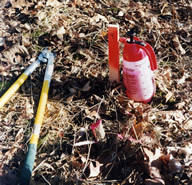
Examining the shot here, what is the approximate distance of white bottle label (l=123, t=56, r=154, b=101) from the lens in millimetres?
2102

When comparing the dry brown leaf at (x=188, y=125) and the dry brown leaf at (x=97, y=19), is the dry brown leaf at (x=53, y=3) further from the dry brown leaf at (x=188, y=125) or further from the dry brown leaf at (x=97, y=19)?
the dry brown leaf at (x=188, y=125)

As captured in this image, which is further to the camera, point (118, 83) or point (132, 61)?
point (118, 83)

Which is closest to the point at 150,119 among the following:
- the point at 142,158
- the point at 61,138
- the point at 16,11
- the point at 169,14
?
the point at 142,158

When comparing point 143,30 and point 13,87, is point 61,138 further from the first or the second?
point 143,30

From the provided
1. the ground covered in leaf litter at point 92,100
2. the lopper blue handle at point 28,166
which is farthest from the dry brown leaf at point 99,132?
the lopper blue handle at point 28,166

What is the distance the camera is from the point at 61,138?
2.20 metres

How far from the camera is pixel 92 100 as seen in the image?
2391mm

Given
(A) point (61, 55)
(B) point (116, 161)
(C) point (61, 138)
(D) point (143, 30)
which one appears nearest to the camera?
(B) point (116, 161)

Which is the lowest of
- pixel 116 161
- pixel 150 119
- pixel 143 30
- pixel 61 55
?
pixel 116 161

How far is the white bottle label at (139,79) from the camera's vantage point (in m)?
2.10

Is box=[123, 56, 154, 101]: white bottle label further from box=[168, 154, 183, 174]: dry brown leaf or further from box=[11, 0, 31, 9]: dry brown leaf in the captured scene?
box=[11, 0, 31, 9]: dry brown leaf

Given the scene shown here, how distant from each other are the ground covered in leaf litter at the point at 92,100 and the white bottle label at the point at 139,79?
0.30ft

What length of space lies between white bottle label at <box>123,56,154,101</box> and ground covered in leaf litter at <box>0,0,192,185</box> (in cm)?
9

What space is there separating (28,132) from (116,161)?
0.82 meters
